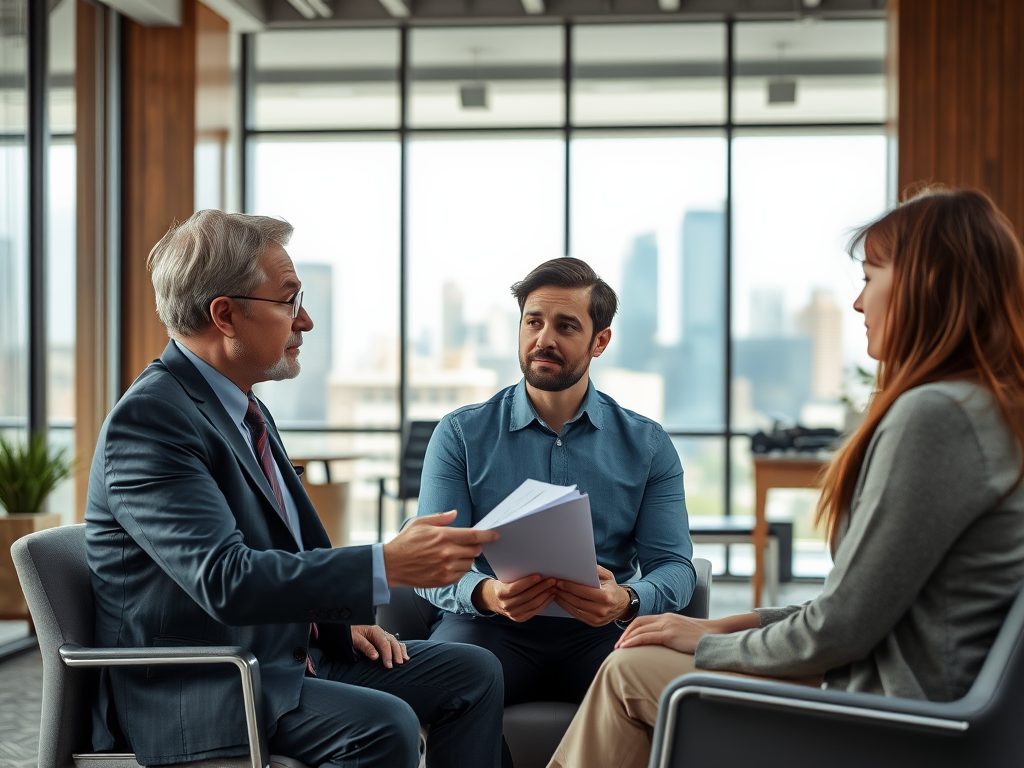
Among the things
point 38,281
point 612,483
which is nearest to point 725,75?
point 38,281

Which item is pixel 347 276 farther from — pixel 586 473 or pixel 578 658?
pixel 578 658

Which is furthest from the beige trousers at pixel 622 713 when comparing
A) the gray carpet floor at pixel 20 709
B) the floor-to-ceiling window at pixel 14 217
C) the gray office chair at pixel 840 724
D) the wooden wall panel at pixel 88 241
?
the wooden wall panel at pixel 88 241

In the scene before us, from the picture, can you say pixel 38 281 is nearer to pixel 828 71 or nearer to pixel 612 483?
pixel 612 483

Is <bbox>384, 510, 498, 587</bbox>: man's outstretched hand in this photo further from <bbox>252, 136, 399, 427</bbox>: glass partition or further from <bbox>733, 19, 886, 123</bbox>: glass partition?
<bbox>733, 19, 886, 123</bbox>: glass partition

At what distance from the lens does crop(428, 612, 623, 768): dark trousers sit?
2.24 meters

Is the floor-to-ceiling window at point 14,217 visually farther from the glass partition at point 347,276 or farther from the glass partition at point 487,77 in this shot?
the glass partition at point 487,77

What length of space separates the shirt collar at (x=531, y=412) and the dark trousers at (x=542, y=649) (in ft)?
1.62

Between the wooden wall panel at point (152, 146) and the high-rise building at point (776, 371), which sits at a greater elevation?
the wooden wall panel at point (152, 146)

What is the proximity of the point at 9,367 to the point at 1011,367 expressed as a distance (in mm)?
4729

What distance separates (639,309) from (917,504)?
217 inches

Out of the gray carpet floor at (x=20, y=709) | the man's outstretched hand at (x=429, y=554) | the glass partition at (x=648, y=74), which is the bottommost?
the gray carpet floor at (x=20, y=709)

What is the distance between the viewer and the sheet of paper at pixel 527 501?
62.9 inches

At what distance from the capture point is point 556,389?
8.02ft

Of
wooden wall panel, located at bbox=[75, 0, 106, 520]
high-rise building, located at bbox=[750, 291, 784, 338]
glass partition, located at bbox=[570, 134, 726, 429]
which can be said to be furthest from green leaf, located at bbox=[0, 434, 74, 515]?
high-rise building, located at bbox=[750, 291, 784, 338]
